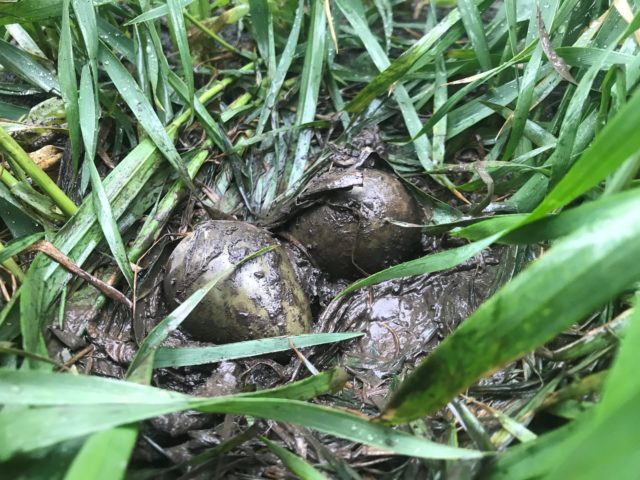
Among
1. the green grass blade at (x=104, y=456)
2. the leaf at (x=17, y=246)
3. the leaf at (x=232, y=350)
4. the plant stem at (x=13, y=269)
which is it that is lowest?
the leaf at (x=232, y=350)

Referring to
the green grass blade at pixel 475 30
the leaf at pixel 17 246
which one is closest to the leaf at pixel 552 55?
the green grass blade at pixel 475 30

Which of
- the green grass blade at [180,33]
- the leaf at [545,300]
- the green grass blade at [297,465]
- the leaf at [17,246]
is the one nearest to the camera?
the leaf at [545,300]

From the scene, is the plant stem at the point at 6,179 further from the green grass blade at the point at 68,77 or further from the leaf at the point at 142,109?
the leaf at the point at 142,109

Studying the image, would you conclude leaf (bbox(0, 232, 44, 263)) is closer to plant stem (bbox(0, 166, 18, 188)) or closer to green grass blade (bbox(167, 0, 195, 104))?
plant stem (bbox(0, 166, 18, 188))

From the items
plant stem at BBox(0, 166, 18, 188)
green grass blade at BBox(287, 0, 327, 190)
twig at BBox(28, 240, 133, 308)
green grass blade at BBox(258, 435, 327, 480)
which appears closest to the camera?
green grass blade at BBox(258, 435, 327, 480)

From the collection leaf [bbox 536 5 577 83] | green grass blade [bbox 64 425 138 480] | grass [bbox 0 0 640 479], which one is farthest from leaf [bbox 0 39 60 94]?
leaf [bbox 536 5 577 83]

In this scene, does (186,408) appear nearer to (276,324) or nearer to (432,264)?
(276,324)
